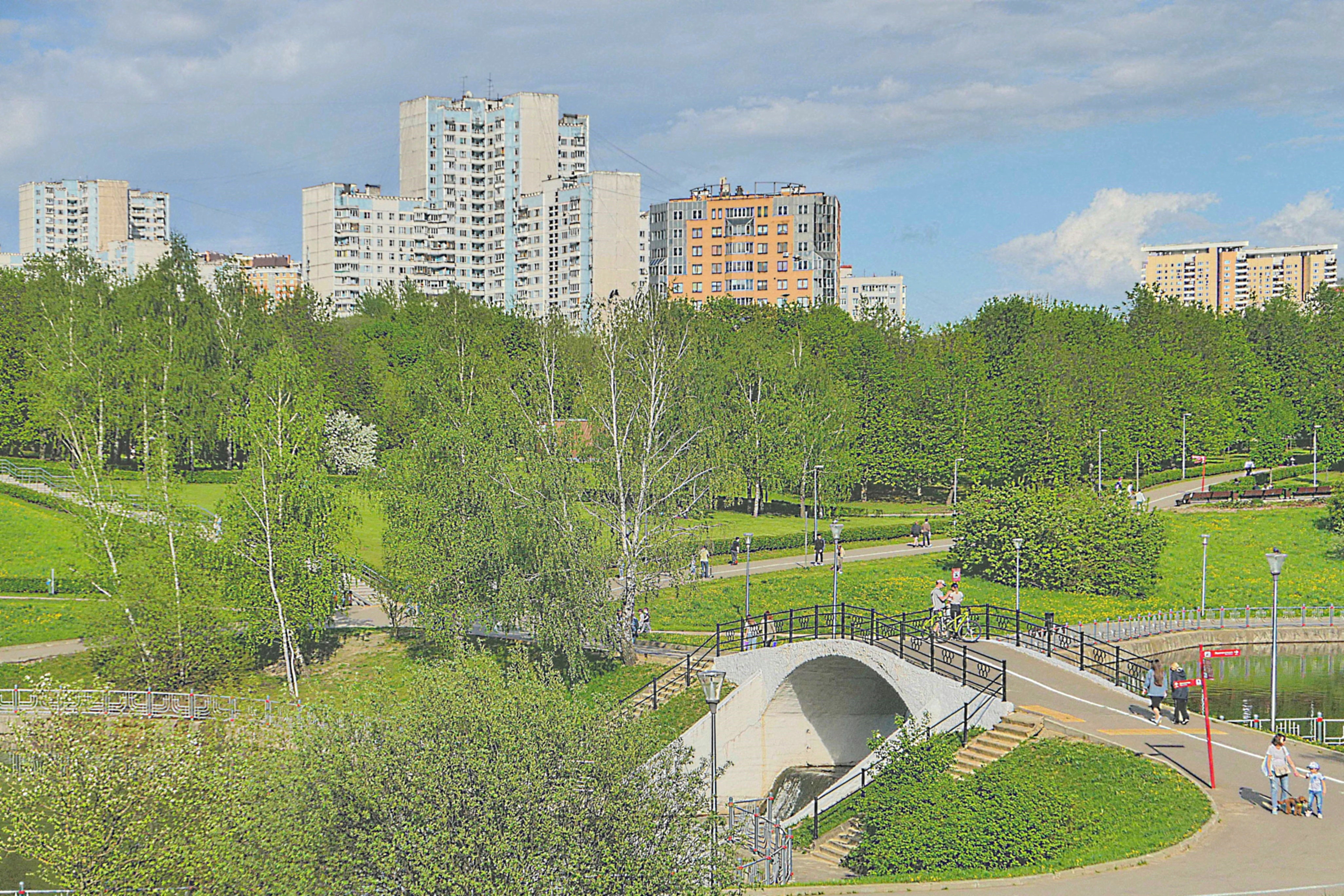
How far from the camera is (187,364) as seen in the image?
70.2 metres

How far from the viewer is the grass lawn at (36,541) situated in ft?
158

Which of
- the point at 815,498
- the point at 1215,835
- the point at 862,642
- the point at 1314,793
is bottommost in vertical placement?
the point at 1215,835

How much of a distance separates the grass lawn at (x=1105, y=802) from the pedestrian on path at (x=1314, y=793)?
5.28 feet

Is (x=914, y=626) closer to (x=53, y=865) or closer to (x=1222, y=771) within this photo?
(x=1222, y=771)

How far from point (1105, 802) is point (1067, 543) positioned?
88.6 ft

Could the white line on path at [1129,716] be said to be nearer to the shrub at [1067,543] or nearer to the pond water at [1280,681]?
the pond water at [1280,681]

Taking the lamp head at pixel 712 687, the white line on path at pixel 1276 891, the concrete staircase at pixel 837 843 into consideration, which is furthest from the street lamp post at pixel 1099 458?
the white line on path at pixel 1276 891

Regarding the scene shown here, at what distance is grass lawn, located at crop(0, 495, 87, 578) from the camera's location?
4822 cm

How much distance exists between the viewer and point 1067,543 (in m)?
48.8

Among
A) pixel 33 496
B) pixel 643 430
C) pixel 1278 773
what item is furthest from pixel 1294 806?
pixel 33 496

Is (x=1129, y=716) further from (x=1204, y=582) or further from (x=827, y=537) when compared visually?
(x=827, y=537)

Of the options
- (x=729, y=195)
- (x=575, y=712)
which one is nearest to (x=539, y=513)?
(x=575, y=712)

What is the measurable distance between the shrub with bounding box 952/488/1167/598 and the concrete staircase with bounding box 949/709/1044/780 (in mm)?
Answer: 23030

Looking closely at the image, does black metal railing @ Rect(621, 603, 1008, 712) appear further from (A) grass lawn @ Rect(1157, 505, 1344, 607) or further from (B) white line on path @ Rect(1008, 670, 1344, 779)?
(A) grass lawn @ Rect(1157, 505, 1344, 607)
